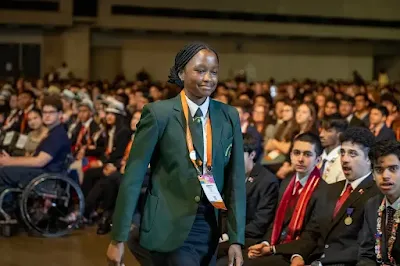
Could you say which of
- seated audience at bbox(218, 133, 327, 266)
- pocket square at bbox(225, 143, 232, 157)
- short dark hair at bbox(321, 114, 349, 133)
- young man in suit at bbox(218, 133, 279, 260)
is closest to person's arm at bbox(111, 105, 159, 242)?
pocket square at bbox(225, 143, 232, 157)

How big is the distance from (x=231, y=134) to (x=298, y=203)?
64.6 inches

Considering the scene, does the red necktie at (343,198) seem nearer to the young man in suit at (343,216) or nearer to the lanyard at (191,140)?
the young man in suit at (343,216)

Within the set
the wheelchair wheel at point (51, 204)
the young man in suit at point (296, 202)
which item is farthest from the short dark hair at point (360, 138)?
the wheelchair wheel at point (51, 204)

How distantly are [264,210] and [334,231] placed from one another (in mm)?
737

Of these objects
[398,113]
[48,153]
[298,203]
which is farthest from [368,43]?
[298,203]

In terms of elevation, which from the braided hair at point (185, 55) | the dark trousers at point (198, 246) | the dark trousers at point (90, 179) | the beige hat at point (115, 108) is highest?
the braided hair at point (185, 55)

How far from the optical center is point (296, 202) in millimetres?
A: 4594

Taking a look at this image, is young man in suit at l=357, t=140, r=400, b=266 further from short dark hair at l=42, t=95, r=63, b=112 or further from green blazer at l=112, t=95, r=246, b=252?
short dark hair at l=42, t=95, r=63, b=112

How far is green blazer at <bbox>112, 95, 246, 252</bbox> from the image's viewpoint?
9.49 ft

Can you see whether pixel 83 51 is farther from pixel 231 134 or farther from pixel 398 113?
pixel 231 134

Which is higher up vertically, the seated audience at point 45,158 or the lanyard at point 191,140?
the lanyard at point 191,140

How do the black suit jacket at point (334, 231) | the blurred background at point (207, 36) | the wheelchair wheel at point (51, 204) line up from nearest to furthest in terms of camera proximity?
the black suit jacket at point (334, 231)
the wheelchair wheel at point (51, 204)
the blurred background at point (207, 36)

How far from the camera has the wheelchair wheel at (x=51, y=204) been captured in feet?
21.7

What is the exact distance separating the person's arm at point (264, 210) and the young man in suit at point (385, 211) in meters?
1.23
